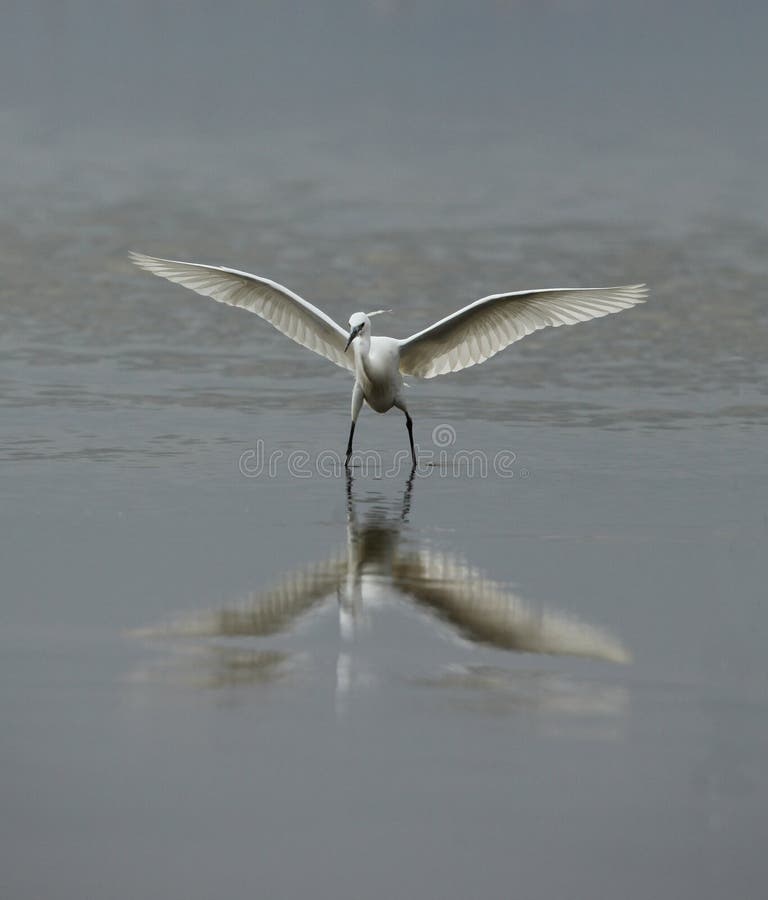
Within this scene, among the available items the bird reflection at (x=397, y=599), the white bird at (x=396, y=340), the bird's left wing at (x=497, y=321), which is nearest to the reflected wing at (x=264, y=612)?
the bird reflection at (x=397, y=599)

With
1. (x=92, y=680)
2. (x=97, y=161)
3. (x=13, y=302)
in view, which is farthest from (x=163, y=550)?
(x=97, y=161)

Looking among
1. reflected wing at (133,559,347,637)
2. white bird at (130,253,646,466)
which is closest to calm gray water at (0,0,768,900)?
reflected wing at (133,559,347,637)

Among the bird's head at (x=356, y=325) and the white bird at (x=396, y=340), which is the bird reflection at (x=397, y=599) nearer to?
the bird's head at (x=356, y=325)

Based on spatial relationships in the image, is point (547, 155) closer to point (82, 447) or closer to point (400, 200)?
point (400, 200)

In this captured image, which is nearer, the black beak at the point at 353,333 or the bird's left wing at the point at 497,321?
the black beak at the point at 353,333

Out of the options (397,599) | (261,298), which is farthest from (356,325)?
(397,599)

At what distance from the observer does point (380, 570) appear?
33.3ft

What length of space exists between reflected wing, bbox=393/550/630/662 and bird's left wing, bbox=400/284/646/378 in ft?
14.6

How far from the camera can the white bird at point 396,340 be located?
1451cm

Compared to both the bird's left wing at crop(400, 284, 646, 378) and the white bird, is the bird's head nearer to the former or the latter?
the white bird

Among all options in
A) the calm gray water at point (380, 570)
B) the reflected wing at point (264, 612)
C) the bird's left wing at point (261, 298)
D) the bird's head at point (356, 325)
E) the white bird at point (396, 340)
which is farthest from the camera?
the bird's left wing at point (261, 298)

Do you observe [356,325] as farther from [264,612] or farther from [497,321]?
[264,612]

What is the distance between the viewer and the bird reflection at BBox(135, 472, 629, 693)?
8.66 meters

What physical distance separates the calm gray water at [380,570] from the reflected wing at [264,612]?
0.08ft
